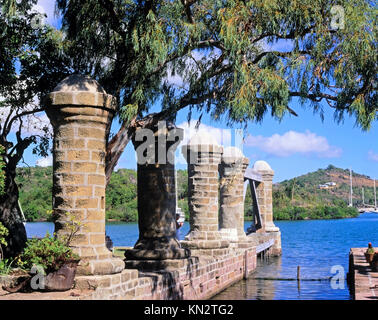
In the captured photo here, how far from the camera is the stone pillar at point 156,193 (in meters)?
11.6

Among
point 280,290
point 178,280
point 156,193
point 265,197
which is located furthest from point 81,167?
point 265,197

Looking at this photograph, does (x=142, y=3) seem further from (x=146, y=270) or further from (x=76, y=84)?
(x=146, y=270)

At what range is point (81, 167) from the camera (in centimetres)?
831

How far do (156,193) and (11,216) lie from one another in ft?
11.9

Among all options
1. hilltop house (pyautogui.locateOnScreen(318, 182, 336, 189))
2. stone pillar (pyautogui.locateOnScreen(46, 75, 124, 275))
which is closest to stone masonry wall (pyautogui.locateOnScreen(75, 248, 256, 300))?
stone pillar (pyautogui.locateOnScreen(46, 75, 124, 275))

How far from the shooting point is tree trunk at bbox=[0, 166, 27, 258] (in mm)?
12875

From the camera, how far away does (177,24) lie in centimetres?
1028

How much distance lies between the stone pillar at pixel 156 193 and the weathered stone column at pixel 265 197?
47.7ft

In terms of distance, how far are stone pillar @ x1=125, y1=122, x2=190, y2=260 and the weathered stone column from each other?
47.7ft

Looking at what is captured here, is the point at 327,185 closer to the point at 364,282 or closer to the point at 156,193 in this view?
the point at 364,282

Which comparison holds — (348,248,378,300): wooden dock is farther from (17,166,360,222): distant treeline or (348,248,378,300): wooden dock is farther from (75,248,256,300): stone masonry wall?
(17,166,360,222): distant treeline

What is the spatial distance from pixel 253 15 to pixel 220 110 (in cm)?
185

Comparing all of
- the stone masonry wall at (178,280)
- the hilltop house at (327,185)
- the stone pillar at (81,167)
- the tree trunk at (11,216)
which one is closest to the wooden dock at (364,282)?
the stone masonry wall at (178,280)
